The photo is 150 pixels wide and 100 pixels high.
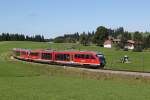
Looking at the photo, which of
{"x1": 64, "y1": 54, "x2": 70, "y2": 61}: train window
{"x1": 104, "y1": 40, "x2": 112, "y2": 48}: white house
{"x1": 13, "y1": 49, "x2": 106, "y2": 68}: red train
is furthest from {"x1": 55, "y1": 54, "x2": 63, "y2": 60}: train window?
{"x1": 104, "y1": 40, "x2": 112, "y2": 48}: white house

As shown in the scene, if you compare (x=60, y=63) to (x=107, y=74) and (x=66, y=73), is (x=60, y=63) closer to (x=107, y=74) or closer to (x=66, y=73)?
(x=66, y=73)

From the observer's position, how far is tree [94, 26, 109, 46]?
177875 millimetres

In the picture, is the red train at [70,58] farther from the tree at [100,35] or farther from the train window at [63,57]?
the tree at [100,35]

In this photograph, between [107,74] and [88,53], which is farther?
[88,53]

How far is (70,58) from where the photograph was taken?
63844 mm

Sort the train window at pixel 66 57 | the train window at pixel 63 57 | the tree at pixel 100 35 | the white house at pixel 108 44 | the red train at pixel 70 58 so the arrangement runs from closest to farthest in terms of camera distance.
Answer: the red train at pixel 70 58 → the train window at pixel 66 57 → the train window at pixel 63 57 → the tree at pixel 100 35 → the white house at pixel 108 44

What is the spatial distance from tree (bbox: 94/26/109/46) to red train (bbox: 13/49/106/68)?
94021 mm

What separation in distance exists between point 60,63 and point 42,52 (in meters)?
10.9

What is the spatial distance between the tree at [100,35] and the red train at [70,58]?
94.0 meters

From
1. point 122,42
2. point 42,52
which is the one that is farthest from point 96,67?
point 122,42

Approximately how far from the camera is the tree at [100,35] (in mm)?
177875

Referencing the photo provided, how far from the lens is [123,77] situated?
38.7m

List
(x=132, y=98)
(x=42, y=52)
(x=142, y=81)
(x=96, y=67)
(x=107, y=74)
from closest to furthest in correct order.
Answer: (x=132, y=98) < (x=142, y=81) < (x=107, y=74) < (x=96, y=67) < (x=42, y=52)

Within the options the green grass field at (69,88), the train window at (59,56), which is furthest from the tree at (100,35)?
the green grass field at (69,88)
